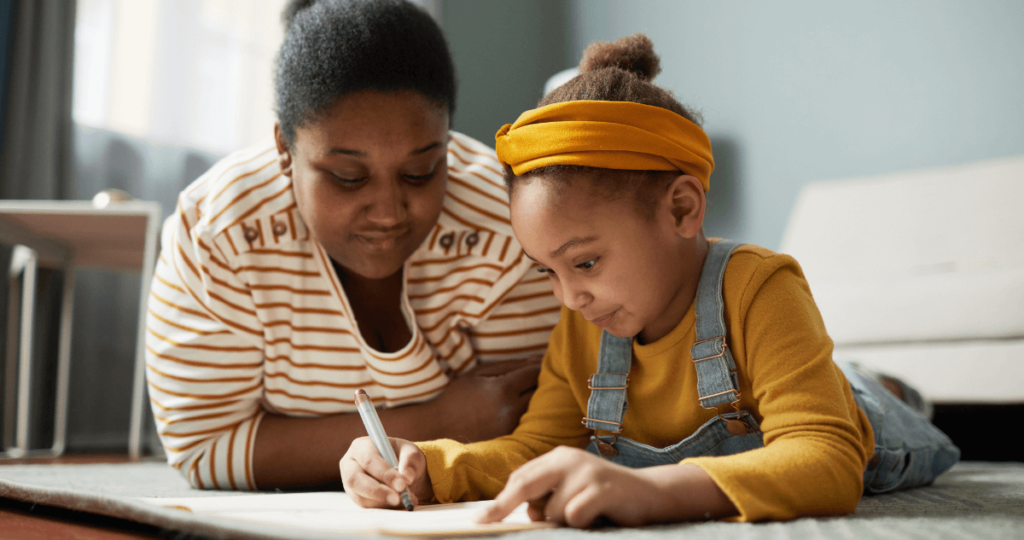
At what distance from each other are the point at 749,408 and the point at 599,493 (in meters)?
0.27

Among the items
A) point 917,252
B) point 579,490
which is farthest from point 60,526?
point 917,252

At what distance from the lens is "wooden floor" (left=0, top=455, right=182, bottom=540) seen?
52 cm

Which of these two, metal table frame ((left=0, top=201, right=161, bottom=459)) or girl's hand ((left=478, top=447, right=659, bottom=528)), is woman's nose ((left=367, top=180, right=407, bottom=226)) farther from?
metal table frame ((left=0, top=201, right=161, bottom=459))

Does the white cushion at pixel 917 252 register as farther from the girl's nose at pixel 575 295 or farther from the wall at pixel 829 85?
the girl's nose at pixel 575 295

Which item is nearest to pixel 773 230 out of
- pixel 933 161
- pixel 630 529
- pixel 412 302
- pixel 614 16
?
pixel 933 161

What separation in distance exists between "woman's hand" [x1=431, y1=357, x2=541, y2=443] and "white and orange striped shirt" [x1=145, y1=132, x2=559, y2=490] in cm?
4

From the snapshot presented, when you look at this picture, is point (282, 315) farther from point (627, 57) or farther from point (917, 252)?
point (917, 252)

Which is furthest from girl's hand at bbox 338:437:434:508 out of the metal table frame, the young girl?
the metal table frame

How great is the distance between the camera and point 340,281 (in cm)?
100

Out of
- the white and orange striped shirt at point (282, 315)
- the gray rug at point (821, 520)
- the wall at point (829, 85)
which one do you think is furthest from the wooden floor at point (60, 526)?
the wall at point (829, 85)

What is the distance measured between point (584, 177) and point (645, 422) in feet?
0.90

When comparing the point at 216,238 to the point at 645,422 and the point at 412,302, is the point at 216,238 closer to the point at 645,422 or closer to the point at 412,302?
the point at 412,302

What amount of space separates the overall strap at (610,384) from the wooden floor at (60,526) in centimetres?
43

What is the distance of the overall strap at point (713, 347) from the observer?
0.67 m
